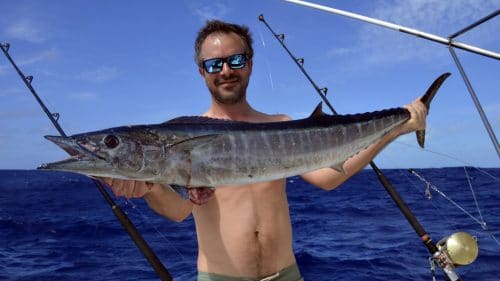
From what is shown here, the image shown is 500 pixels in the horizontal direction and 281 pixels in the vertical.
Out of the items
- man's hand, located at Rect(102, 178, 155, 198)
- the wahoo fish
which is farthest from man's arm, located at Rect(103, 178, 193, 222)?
the wahoo fish

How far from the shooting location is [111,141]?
8.65ft

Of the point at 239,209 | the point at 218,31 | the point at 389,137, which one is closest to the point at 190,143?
the point at 239,209

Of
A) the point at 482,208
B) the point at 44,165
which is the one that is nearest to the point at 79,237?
the point at 44,165

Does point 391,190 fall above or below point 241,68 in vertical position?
below

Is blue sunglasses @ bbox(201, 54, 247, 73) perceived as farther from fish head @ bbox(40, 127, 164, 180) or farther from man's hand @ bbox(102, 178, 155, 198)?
man's hand @ bbox(102, 178, 155, 198)

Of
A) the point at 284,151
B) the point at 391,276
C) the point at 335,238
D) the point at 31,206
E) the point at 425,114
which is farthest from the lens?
the point at 31,206

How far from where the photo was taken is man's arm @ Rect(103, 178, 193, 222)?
2.73 meters

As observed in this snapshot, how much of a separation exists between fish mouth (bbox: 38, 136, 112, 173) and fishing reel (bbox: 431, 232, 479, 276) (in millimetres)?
3127

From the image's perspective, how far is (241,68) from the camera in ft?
11.7

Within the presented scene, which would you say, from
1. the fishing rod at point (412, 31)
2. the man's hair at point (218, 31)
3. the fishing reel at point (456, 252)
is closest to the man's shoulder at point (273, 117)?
the man's hair at point (218, 31)

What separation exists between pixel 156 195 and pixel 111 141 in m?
0.61

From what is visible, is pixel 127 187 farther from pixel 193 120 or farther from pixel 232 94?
pixel 232 94

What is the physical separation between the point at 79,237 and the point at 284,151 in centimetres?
1320

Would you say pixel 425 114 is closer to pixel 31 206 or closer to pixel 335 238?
pixel 335 238
